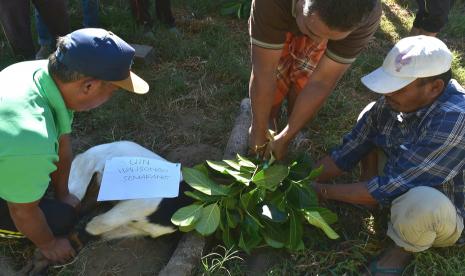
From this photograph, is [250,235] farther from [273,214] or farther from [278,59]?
[278,59]

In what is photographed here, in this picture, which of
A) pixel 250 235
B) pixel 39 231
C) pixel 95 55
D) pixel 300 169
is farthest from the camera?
pixel 300 169

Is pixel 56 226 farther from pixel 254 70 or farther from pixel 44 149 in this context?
pixel 254 70

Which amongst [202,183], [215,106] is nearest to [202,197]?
[202,183]

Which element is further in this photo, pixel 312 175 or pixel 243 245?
pixel 312 175

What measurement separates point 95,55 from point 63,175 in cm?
83

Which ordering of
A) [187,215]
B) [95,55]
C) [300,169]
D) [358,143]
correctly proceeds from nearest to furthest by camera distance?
[95,55], [187,215], [300,169], [358,143]

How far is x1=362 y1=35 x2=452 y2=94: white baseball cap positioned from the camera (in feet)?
6.87

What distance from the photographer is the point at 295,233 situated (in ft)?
7.59

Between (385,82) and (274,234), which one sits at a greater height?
(385,82)

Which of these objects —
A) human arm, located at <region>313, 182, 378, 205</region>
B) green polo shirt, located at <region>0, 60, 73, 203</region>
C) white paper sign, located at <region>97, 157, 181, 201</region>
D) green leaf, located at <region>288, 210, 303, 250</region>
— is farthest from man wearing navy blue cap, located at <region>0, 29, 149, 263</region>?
human arm, located at <region>313, 182, 378, 205</region>

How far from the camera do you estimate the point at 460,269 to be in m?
2.41

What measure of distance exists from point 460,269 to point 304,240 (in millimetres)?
829

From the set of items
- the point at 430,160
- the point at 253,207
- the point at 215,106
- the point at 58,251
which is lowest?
the point at 215,106

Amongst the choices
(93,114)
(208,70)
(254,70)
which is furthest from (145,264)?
(208,70)
